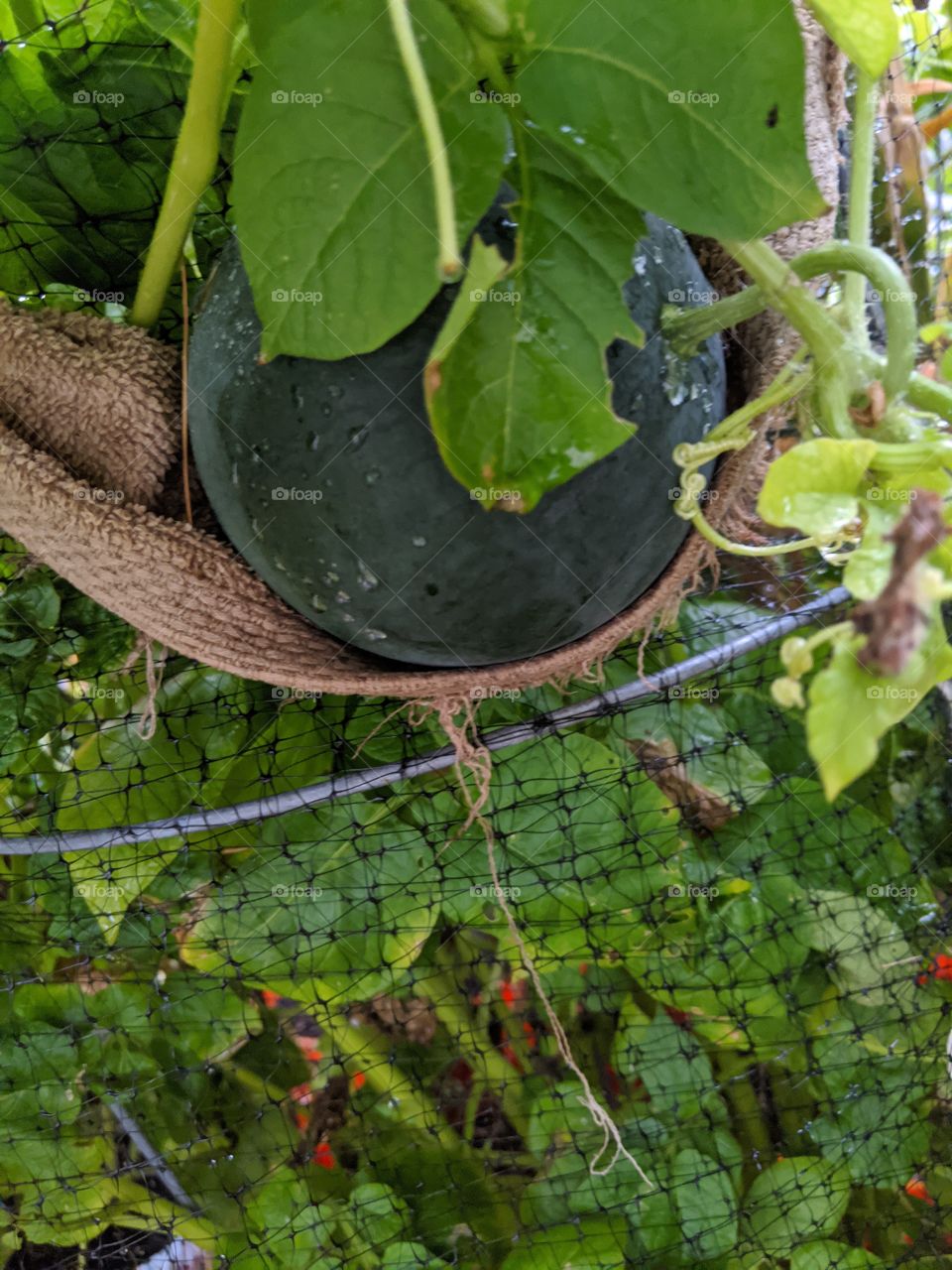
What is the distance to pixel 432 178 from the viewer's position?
32cm

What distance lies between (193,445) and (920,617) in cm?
32

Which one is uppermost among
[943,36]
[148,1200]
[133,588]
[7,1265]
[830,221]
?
[943,36]

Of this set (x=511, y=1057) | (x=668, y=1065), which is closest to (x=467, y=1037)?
(x=511, y=1057)

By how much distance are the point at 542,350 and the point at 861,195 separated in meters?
0.15

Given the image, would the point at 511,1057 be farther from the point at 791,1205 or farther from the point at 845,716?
the point at 845,716

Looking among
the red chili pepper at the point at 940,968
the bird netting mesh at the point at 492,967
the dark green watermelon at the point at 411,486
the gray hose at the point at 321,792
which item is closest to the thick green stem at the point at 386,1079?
the bird netting mesh at the point at 492,967

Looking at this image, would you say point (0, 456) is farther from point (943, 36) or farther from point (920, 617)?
point (943, 36)

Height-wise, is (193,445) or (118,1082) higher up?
(193,445)

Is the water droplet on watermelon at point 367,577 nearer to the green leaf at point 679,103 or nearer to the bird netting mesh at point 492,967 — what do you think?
the green leaf at point 679,103

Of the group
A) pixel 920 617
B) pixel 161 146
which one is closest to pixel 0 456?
pixel 161 146

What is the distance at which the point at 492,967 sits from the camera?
37.8 inches

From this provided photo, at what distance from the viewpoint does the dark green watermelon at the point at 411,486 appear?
1.24 feet

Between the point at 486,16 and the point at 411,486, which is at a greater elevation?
the point at 486,16

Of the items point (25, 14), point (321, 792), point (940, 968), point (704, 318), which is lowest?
point (940, 968)
